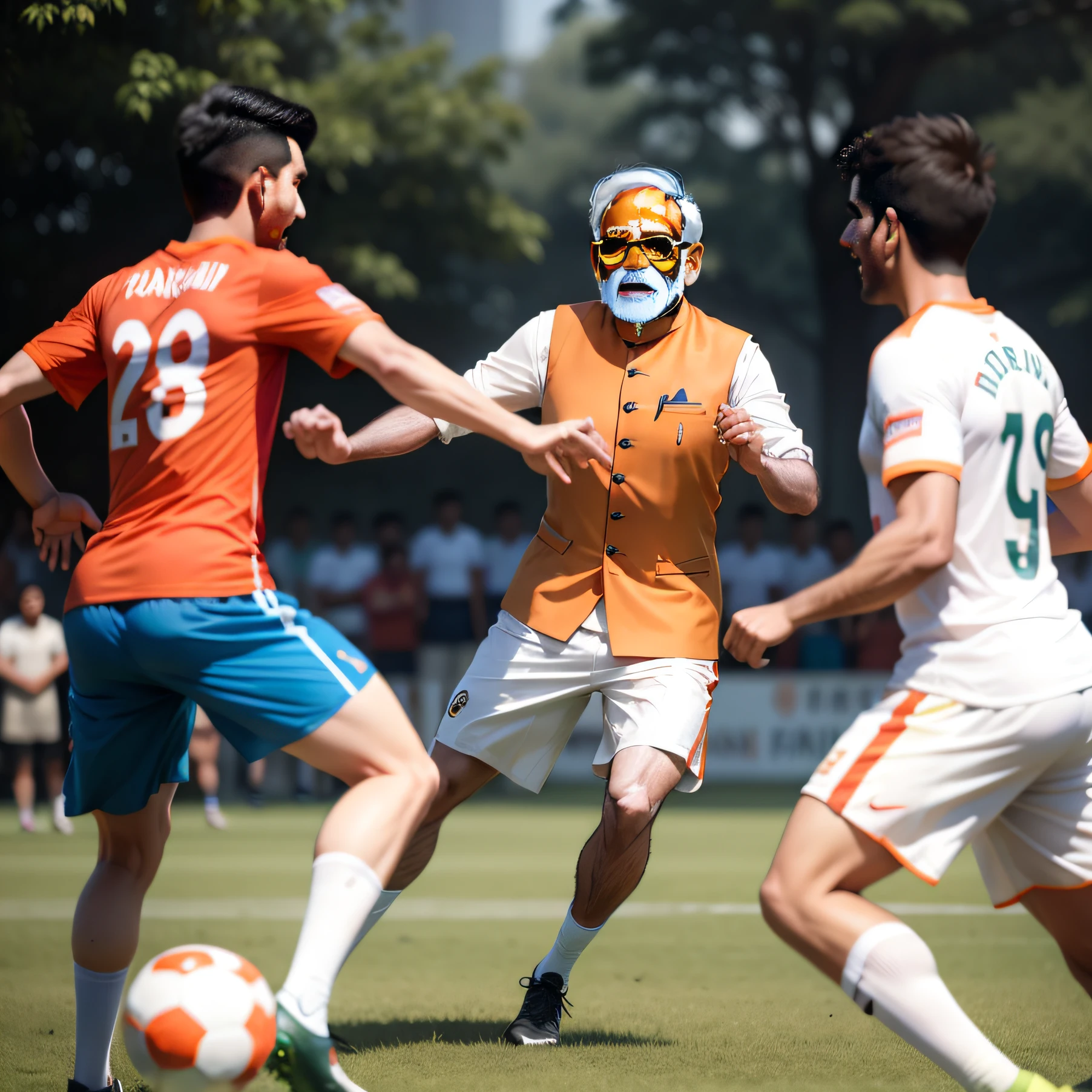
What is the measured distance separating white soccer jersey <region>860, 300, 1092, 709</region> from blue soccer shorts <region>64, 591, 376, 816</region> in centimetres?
134

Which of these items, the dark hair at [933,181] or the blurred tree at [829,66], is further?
the blurred tree at [829,66]

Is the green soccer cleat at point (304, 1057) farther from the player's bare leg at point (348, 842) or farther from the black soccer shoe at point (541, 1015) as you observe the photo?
the black soccer shoe at point (541, 1015)

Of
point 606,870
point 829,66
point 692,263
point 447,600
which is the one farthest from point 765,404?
point 829,66

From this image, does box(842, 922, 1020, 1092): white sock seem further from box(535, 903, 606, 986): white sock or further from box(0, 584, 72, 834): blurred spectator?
box(0, 584, 72, 834): blurred spectator

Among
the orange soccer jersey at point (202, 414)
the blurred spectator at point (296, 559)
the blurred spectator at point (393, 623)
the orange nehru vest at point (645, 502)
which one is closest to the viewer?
the orange soccer jersey at point (202, 414)

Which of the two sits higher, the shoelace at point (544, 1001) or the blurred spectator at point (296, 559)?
the blurred spectator at point (296, 559)

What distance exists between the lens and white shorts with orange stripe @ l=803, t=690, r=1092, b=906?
338 centimetres

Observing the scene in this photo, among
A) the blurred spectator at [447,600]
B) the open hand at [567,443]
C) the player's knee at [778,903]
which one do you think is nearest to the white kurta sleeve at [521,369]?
the open hand at [567,443]

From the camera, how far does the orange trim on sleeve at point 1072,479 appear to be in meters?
3.89

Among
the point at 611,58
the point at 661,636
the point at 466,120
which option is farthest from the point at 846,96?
the point at 661,636

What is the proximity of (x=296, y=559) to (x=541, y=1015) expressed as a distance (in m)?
11.4

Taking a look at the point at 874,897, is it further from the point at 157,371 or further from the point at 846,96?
the point at 846,96

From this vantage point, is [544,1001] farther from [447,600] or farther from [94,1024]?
[447,600]

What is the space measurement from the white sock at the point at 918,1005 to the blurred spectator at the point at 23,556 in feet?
42.4
